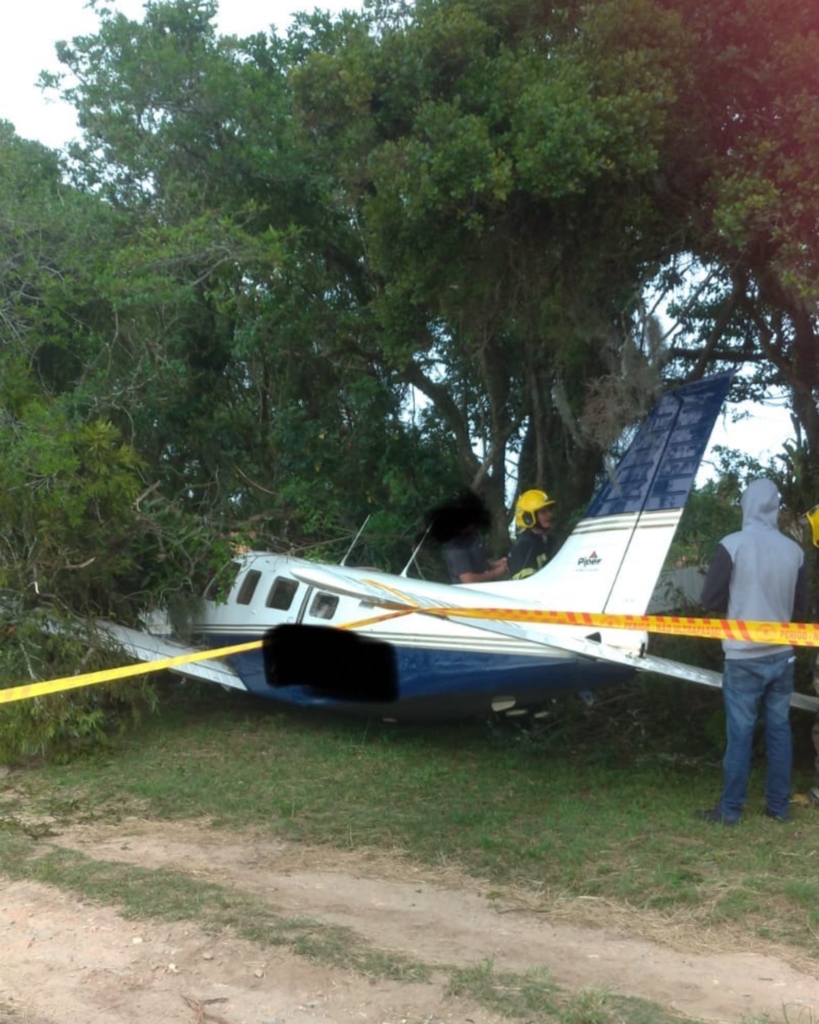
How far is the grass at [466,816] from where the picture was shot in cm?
565

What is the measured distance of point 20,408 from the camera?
A: 10656 millimetres

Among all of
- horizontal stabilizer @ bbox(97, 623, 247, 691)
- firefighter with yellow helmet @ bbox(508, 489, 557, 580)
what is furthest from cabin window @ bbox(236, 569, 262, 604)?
firefighter with yellow helmet @ bbox(508, 489, 557, 580)

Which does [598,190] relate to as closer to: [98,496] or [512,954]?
[98,496]

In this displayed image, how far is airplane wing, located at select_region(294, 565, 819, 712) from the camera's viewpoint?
7.58m

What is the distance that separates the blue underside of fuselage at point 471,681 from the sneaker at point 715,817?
112 cm

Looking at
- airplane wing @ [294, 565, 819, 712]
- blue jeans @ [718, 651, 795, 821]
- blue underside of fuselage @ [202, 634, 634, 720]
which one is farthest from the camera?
blue underside of fuselage @ [202, 634, 634, 720]

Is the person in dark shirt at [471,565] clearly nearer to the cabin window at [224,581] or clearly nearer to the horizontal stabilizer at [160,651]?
the cabin window at [224,581]

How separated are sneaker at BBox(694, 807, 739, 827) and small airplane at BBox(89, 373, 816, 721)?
864 millimetres

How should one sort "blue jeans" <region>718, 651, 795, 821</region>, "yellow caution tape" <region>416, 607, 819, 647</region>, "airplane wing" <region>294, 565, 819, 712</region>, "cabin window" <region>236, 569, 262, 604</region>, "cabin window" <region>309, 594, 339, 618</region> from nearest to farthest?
"yellow caution tape" <region>416, 607, 819, 647</region>, "blue jeans" <region>718, 651, 795, 821</region>, "airplane wing" <region>294, 565, 819, 712</region>, "cabin window" <region>309, 594, 339, 618</region>, "cabin window" <region>236, 569, 262, 604</region>

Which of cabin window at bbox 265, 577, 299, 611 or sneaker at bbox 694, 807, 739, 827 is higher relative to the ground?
cabin window at bbox 265, 577, 299, 611

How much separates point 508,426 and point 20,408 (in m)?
5.44

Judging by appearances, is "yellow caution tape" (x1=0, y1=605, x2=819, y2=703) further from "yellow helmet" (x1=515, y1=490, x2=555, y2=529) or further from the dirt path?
"yellow helmet" (x1=515, y1=490, x2=555, y2=529)

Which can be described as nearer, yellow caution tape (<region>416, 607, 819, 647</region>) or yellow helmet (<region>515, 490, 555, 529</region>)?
yellow caution tape (<region>416, 607, 819, 647</region>)

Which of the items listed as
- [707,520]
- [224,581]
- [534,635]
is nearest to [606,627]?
[534,635]
